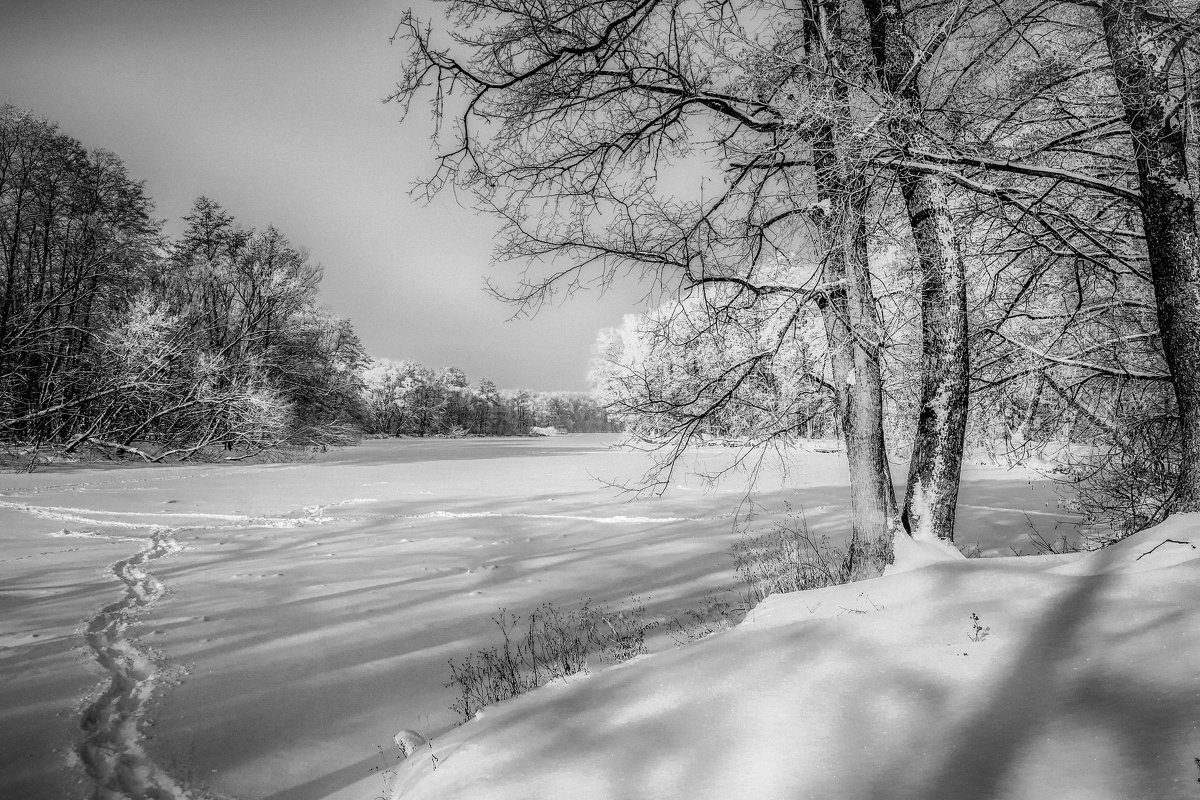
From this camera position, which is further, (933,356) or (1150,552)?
(933,356)

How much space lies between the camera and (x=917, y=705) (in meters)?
1.92

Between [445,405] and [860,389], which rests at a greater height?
[445,405]

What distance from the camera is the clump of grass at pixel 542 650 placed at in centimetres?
429

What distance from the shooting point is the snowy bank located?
1.53 m

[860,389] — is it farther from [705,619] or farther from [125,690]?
[125,690]

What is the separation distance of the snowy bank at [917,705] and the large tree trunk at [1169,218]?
1.71 metres

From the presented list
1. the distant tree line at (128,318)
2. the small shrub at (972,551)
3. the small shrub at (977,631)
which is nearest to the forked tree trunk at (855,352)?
the small shrub at (977,631)

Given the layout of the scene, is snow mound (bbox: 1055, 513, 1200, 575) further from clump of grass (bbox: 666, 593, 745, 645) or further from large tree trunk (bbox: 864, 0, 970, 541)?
clump of grass (bbox: 666, 593, 745, 645)

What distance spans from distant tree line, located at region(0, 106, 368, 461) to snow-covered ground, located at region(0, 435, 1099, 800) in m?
12.4

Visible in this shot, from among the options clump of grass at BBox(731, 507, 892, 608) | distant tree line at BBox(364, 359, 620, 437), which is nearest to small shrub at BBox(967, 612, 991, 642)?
clump of grass at BBox(731, 507, 892, 608)

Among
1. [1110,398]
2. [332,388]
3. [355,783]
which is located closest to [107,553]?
[355,783]

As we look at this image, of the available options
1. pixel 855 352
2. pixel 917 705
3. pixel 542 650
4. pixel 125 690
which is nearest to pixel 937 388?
pixel 855 352

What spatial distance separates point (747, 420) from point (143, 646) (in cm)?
615

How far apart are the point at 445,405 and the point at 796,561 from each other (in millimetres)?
83676
